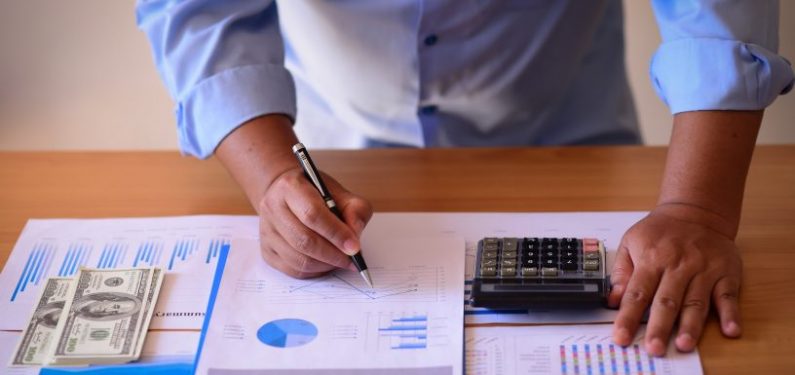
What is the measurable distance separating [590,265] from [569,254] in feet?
0.09

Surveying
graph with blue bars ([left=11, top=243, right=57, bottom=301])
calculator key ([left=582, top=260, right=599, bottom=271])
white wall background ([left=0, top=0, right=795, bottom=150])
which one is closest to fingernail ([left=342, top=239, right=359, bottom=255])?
Answer: calculator key ([left=582, top=260, right=599, bottom=271])

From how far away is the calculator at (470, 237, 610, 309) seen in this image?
92 cm

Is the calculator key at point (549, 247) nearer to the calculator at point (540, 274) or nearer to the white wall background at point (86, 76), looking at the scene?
the calculator at point (540, 274)

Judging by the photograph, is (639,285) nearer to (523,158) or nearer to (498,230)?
(498,230)

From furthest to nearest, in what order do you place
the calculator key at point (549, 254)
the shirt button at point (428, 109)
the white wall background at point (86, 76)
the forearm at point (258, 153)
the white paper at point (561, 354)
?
the white wall background at point (86, 76)
the shirt button at point (428, 109)
the forearm at point (258, 153)
the calculator key at point (549, 254)
the white paper at point (561, 354)

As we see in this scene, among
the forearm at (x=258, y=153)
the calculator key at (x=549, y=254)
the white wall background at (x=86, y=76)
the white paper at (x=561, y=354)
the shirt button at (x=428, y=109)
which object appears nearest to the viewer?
the white paper at (x=561, y=354)

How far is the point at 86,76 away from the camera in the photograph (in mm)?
2592

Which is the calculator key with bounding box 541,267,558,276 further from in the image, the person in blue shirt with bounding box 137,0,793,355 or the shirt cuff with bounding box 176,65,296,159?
the shirt cuff with bounding box 176,65,296,159

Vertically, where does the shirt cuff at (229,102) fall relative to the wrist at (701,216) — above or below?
above

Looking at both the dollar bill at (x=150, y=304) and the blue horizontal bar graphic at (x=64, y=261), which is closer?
the dollar bill at (x=150, y=304)

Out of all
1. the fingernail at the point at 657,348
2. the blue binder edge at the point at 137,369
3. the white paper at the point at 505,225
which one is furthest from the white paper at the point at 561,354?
the blue binder edge at the point at 137,369

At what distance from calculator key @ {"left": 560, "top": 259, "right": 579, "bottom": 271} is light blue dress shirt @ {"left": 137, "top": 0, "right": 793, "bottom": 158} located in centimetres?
23

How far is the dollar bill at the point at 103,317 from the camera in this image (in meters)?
0.90

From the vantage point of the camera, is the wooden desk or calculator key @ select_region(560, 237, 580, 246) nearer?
calculator key @ select_region(560, 237, 580, 246)
